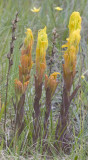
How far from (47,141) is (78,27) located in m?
0.83

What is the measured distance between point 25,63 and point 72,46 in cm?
30

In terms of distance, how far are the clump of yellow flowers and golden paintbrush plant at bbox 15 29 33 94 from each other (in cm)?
21

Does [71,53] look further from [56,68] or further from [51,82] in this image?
[56,68]

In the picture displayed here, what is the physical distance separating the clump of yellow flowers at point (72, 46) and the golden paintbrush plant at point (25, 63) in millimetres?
209

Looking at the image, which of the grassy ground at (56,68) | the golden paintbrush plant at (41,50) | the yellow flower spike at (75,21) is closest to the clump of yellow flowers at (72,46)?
the yellow flower spike at (75,21)

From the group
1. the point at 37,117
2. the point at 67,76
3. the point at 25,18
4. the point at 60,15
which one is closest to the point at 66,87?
the point at 67,76

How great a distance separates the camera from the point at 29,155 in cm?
180

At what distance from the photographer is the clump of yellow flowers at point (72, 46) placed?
57.5 inches

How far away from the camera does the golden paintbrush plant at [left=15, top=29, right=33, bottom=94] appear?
1490 mm

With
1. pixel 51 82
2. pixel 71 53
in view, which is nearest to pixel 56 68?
pixel 51 82

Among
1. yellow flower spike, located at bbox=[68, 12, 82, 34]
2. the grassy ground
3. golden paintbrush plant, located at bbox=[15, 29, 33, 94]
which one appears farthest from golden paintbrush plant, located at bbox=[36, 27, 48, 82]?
the grassy ground

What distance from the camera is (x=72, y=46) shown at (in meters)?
1.46

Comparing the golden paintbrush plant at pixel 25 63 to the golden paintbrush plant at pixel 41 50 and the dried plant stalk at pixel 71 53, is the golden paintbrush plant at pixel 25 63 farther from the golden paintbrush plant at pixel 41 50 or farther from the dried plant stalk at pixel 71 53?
the dried plant stalk at pixel 71 53

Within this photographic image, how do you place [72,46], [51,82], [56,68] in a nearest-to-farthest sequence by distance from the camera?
[72,46], [51,82], [56,68]
